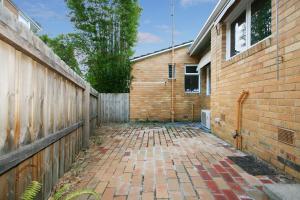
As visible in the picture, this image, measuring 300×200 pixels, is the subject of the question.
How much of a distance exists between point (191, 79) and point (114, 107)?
424 cm

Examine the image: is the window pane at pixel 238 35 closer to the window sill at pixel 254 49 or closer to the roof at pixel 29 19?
the window sill at pixel 254 49

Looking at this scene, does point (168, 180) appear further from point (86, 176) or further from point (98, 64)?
point (98, 64)

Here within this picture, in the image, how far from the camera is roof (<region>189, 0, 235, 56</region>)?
5.68 m

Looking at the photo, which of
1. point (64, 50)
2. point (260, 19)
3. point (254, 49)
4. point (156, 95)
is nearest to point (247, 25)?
point (260, 19)

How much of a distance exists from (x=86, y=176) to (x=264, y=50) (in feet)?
11.5

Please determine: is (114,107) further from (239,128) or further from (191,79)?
(239,128)

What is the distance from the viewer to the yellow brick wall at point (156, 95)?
448 inches

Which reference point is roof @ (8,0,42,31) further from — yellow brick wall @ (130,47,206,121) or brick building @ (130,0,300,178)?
brick building @ (130,0,300,178)

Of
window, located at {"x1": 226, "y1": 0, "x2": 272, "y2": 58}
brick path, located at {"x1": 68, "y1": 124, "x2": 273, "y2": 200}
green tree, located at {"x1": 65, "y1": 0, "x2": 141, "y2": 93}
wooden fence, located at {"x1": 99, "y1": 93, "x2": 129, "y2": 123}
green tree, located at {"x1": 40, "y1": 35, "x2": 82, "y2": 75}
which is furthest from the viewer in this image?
A: green tree, located at {"x1": 40, "y1": 35, "x2": 82, "y2": 75}

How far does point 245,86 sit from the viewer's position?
183 inches

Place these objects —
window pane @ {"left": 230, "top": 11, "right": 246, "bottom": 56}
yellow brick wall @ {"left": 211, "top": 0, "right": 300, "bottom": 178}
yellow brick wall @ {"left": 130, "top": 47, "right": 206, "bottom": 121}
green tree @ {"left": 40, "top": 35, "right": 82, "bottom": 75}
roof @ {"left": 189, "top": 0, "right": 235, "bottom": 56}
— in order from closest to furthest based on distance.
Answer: yellow brick wall @ {"left": 211, "top": 0, "right": 300, "bottom": 178} < window pane @ {"left": 230, "top": 11, "right": 246, "bottom": 56} < roof @ {"left": 189, "top": 0, "right": 235, "bottom": 56} < yellow brick wall @ {"left": 130, "top": 47, "right": 206, "bottom": 121} < green tree @ {"left": 40, "top": 35, "right": 82, "bottom": 75}

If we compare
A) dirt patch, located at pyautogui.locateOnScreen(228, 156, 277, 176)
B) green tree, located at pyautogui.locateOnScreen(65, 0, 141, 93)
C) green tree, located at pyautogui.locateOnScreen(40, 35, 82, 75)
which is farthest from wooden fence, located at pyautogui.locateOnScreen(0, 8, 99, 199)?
green tree, located at pyautogui.locateOnScreen(40, 35, 82, 75)

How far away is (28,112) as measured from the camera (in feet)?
6.41

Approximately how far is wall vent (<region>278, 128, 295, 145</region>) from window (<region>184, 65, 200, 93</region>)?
835 centimetres
